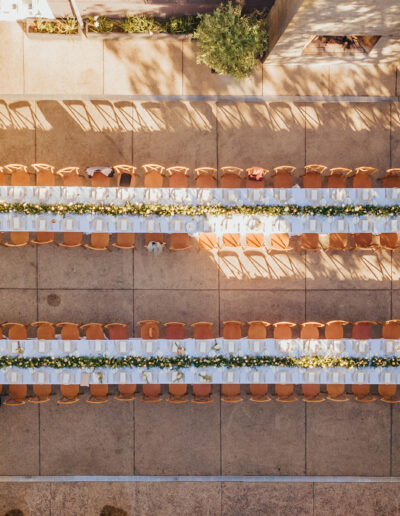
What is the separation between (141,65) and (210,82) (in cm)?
144

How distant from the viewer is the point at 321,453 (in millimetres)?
7707

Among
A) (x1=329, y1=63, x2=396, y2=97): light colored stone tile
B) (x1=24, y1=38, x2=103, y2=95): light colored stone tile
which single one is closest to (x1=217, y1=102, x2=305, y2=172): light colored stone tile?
(x1=329, y1=63, x2=396, y2=97): light colored stone tile

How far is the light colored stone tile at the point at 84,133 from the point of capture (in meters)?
7.73

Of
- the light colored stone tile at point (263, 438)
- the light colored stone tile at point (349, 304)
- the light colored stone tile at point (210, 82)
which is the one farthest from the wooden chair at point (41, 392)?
the light colored stone tile at point (210, 82)

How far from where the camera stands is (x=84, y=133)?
7.73 metres

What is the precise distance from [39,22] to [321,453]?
10201 mm

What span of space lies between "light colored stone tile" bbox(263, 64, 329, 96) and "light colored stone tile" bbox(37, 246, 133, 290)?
449cm

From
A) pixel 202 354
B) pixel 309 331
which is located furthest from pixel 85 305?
pixel 309 331

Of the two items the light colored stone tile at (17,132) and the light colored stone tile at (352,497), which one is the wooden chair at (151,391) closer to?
the light colored stone tile at (352,497)

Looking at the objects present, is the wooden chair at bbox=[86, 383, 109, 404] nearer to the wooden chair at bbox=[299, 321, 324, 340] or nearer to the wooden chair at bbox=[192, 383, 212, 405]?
the wooden chair at bbox=[192, 383, 212, 405]

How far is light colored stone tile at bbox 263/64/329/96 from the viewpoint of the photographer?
774 centimetres

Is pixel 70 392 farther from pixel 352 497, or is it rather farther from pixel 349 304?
pixel 352 497

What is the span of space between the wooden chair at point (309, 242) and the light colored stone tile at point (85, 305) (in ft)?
11.7

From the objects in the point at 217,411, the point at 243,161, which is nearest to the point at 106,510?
the point at 217,411
